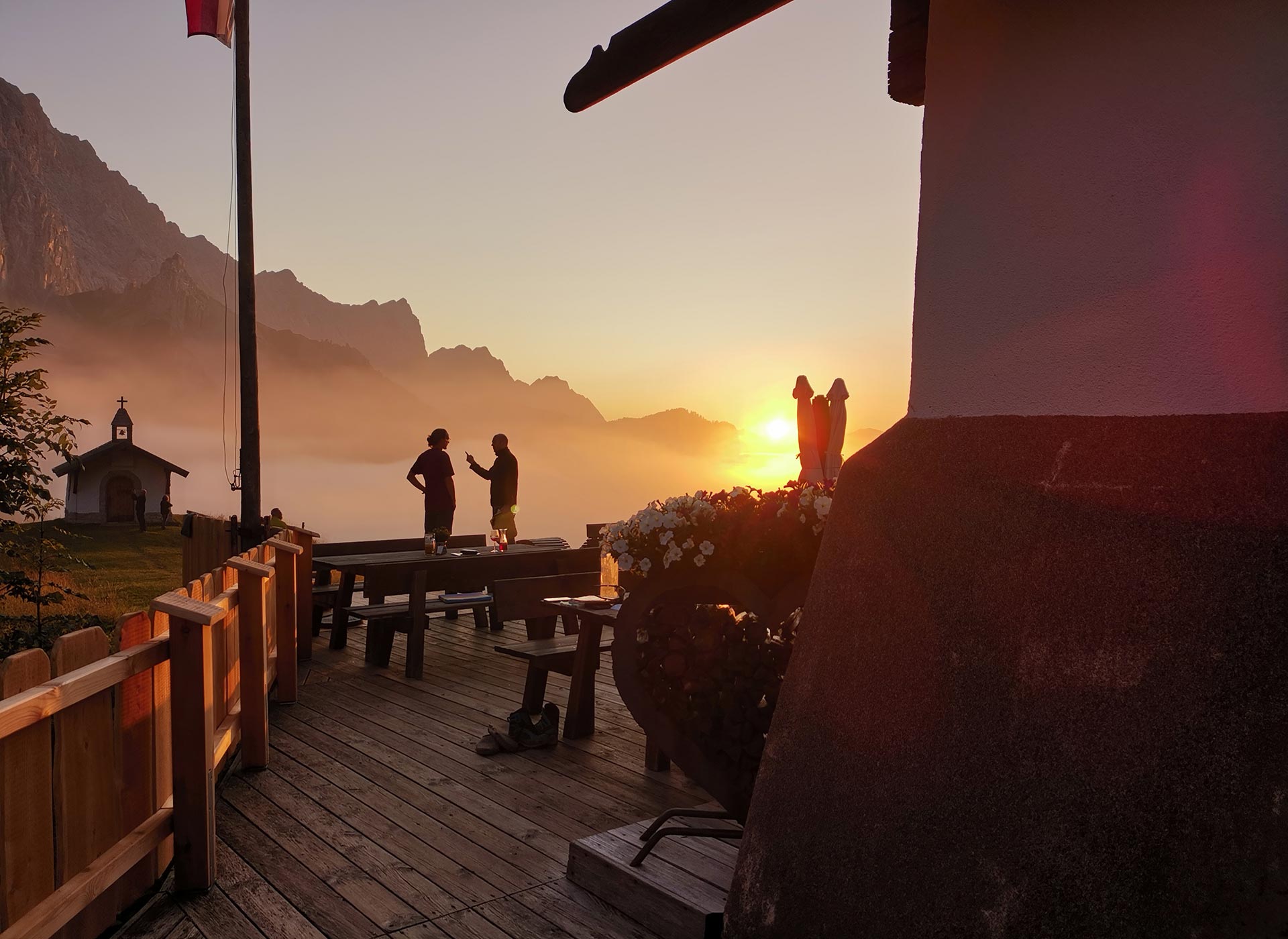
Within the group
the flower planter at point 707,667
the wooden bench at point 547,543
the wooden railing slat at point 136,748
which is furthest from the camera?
the wooden bench at point 547,543

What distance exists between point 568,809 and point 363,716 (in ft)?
7.75

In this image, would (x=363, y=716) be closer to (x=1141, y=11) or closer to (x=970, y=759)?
(x=970, y=759)

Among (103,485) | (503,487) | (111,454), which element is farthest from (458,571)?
(103,485)

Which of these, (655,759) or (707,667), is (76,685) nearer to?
(707,667)

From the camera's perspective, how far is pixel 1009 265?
2592mm

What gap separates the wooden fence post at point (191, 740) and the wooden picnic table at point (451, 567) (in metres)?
4.07

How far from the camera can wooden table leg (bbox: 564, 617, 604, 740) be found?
5.84 m

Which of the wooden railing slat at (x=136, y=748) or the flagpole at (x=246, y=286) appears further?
the flagpole at (x=246, y=286)

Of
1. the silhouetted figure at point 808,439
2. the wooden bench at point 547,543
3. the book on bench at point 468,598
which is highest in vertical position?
the silhouetted figure at point 808,439

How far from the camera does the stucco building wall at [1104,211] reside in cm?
217

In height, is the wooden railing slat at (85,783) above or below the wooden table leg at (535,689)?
above

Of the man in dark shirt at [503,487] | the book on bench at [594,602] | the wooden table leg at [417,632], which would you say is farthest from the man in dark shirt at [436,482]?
the book on bench at [594,602]

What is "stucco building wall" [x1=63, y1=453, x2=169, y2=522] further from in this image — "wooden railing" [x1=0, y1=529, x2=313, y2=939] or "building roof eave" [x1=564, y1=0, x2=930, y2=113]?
"building roof eave" [x1=564, y1=0, x2=930, y2=113]

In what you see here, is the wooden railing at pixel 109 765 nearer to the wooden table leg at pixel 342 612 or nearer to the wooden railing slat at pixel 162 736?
the wooden railing slat at pixel 162 736
